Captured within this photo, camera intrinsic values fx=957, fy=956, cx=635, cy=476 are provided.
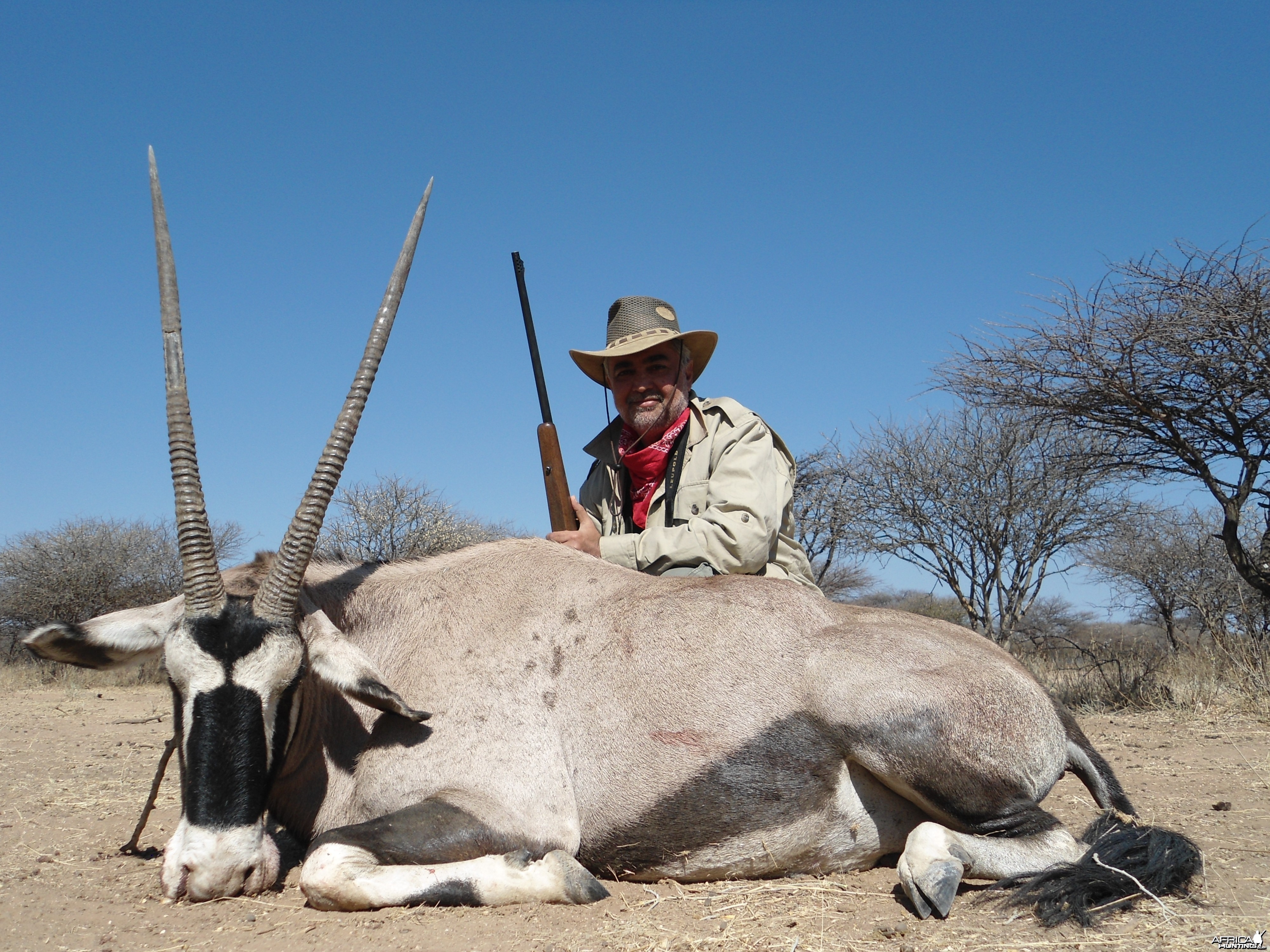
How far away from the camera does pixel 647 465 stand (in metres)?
5.59

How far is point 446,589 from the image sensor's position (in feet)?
13.8

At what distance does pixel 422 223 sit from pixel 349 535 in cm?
1495

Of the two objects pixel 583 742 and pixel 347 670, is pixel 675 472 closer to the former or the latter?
pixel 583 742

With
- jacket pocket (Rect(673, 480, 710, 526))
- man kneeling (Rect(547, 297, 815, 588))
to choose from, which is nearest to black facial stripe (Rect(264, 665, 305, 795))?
man kneeling (Rect(547, 297, 815, 588))

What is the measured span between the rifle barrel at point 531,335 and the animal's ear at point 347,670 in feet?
10.1

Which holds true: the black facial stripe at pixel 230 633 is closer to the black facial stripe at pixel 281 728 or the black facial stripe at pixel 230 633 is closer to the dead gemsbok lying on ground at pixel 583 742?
the dead gemsbok lying on ground at pixel 583 742

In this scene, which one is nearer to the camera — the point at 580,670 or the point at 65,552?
the point at 580,670

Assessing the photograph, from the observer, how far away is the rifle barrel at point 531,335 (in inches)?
265

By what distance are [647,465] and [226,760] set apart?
117 inches

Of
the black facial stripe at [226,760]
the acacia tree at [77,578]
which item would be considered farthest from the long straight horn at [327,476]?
the acacia tree at [77,578]

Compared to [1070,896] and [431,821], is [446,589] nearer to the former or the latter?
[431,821]

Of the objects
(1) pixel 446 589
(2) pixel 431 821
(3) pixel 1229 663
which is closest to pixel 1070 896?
(2) pixel 431 821

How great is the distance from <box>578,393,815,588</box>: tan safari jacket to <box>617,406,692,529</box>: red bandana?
67mm

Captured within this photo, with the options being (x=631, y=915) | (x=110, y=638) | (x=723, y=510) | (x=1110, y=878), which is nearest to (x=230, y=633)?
(x=110, y=638)
